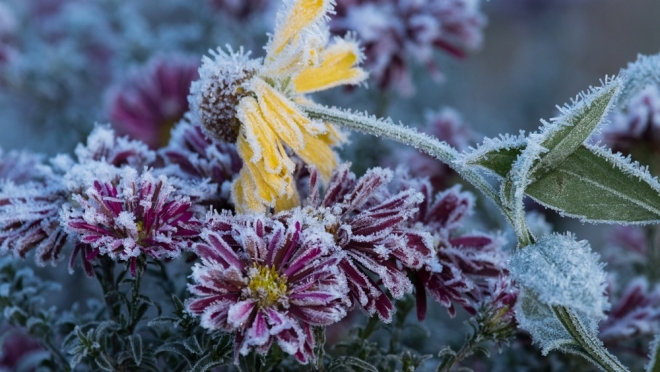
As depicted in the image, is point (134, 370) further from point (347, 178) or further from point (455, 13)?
point (455, 13)

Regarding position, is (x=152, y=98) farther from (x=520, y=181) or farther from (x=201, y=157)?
(x=520, y=181)

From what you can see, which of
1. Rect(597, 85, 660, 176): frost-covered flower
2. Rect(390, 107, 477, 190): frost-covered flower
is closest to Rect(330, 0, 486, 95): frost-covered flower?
Rect(390, 107, 477, 190): frost-covered flower

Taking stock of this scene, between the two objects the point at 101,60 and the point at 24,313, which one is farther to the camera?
the point at 101,60

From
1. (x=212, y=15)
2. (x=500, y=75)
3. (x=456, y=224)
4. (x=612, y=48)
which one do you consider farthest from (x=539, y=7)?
(x=456, y=224)

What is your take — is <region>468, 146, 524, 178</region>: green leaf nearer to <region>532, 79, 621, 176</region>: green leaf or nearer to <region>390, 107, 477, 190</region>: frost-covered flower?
<region>532, 79, 621, 176</region>: green leaf

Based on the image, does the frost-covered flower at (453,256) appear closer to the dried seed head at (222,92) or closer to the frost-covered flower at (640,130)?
the dried seed head at (222,92)

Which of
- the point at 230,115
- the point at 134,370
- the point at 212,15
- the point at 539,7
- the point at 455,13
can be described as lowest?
the point at 134,370

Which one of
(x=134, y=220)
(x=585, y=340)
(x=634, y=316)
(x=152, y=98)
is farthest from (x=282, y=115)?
(x=152, y=98)
